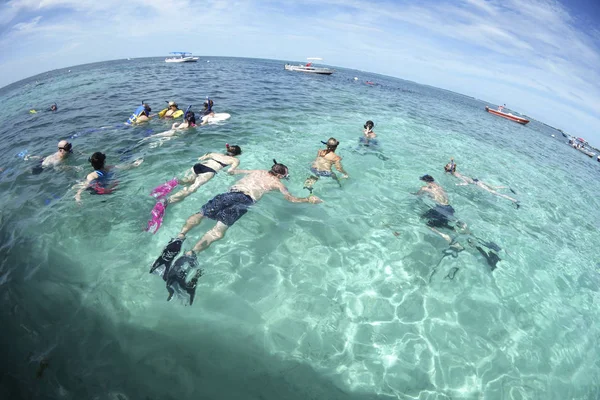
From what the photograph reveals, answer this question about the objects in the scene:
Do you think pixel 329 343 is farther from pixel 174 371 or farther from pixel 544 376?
pixel 544 376

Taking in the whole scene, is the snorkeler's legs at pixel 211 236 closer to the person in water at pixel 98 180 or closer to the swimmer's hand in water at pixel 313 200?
the swimmer's hand in water at pixel 313 200

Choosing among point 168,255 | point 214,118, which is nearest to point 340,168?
point 168,255

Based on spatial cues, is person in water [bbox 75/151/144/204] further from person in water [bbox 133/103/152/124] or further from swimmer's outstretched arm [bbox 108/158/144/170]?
person in water [bbox 133/103/152/124]

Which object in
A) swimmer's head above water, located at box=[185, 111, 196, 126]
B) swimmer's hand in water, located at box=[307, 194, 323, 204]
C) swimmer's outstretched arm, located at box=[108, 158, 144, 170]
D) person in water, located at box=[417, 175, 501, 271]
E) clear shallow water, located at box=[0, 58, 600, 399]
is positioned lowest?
clear shallow water, located at box=[0, 58, 600, 399]

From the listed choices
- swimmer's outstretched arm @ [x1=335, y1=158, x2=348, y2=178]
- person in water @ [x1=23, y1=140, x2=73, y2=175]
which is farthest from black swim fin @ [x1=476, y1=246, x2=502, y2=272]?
person in water @ [x1=23, y1=140, x2=73, y2=175]

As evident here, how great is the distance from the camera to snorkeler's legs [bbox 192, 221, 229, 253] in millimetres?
6260

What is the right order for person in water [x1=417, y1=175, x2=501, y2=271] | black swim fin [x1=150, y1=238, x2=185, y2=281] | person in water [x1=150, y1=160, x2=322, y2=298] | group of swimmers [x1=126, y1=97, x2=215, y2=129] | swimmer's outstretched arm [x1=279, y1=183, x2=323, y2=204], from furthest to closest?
group of swimmers [x1=126, y1=97, x2=215, y2=129], swimmer's outstretched arm [x1=279, y1=183, x2=323, y2=204], person in water [x1=417, y1=175, x2=501, y2=271], person in water [x1=150, y1=160, x2=322, y2=298], black swim fin [x1=150, y1=238, x2=185, y2=281]

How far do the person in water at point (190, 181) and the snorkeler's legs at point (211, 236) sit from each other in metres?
1.57

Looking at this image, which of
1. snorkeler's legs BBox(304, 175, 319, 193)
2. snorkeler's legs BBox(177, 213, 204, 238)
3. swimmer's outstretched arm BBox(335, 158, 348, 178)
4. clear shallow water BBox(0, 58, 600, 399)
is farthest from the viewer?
swimmer's outstretched arm BBox(335, 158, 348, 178)

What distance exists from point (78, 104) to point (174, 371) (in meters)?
29.8

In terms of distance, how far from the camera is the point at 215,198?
730cm

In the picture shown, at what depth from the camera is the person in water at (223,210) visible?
599 cm

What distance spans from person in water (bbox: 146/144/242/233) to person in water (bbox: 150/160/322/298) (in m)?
1.01

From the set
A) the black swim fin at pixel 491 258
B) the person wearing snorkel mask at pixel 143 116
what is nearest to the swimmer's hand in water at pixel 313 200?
the black swim fin at pixel 491 258
